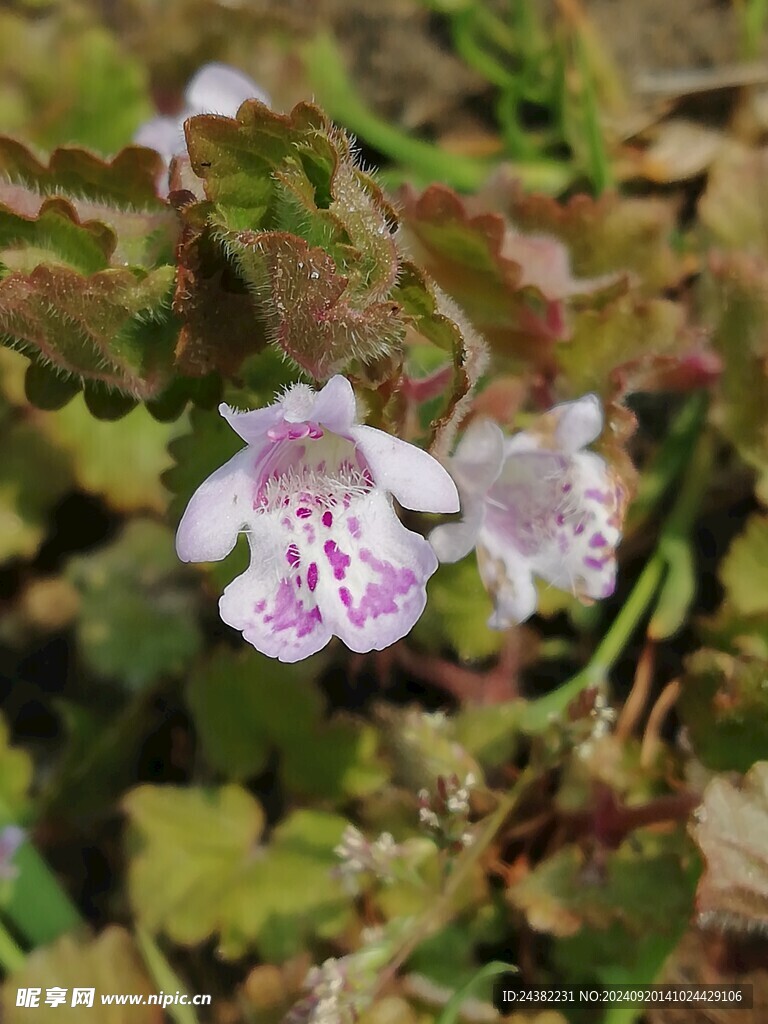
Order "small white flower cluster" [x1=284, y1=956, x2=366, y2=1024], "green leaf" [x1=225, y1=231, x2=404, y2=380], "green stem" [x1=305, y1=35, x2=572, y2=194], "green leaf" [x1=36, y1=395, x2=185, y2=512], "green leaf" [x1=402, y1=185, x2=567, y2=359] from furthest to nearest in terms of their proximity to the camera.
Answer: "green stem" [x1=305, y1=35, x2=572, y2=194]
"green leaf" [x1=36, y1=395, x2=185, y2=512]
"green leaf" [x1=402, y1=185, x2=567, y2=359]
"small white flower cluster" [x1=284, y1=956, x2=366, y2=1024]
"green leaf" [x1=225, y1=231, x2=404, y2=380]

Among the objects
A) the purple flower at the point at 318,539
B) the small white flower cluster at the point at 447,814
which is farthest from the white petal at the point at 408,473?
the small white flower cluster at the point at 447,814

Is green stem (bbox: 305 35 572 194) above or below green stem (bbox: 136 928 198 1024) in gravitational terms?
above

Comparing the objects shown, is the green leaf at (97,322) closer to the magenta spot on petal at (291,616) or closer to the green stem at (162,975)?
the magenta spot on petal at (291,616)

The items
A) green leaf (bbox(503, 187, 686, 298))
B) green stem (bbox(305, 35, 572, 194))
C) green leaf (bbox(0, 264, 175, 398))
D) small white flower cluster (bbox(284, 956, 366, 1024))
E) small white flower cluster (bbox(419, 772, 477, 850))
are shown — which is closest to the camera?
green leaf (bbox(0, 264, 175, 398))

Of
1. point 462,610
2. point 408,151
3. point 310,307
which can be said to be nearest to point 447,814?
point 462,610

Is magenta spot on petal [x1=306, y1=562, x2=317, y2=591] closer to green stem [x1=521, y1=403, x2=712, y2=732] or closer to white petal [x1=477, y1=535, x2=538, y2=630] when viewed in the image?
white petal [x1=477, y1=535, x2=538, y2=630]

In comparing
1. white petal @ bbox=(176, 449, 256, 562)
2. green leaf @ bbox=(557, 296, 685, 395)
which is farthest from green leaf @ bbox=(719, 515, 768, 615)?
white petal @ bbox=(176, 449, 256, 562)
